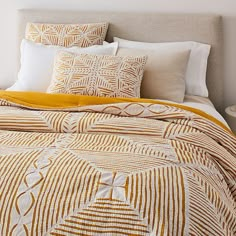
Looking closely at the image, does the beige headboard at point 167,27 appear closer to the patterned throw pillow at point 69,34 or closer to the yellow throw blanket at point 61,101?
the patterned throw pillow at point 69,34

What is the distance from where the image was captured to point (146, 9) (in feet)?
9.43

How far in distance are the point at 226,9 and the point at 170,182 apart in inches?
72.6

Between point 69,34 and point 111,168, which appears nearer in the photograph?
point 111,168

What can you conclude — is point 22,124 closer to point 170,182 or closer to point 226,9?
point 170,182

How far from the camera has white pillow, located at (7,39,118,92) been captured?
255 cm

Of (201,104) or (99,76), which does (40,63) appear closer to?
(99,76)

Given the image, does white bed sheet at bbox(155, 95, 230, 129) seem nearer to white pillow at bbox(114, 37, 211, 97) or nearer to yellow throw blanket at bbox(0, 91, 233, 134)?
white pillow at bbox(114, 37, 211, 97)

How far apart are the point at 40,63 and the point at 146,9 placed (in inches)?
32.4

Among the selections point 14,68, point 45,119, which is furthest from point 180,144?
point 14,68

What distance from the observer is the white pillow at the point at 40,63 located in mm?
2549

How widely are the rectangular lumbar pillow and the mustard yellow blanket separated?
0.58 metres

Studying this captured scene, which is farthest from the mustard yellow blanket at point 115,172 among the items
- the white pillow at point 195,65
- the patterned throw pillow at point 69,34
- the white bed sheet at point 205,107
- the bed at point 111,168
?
Result: the patterned throw pillow at point 69,34

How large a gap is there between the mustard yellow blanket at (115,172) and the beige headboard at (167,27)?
988 mm

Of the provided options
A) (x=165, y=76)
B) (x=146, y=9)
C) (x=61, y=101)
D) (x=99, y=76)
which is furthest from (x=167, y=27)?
(x=61, y=101)
